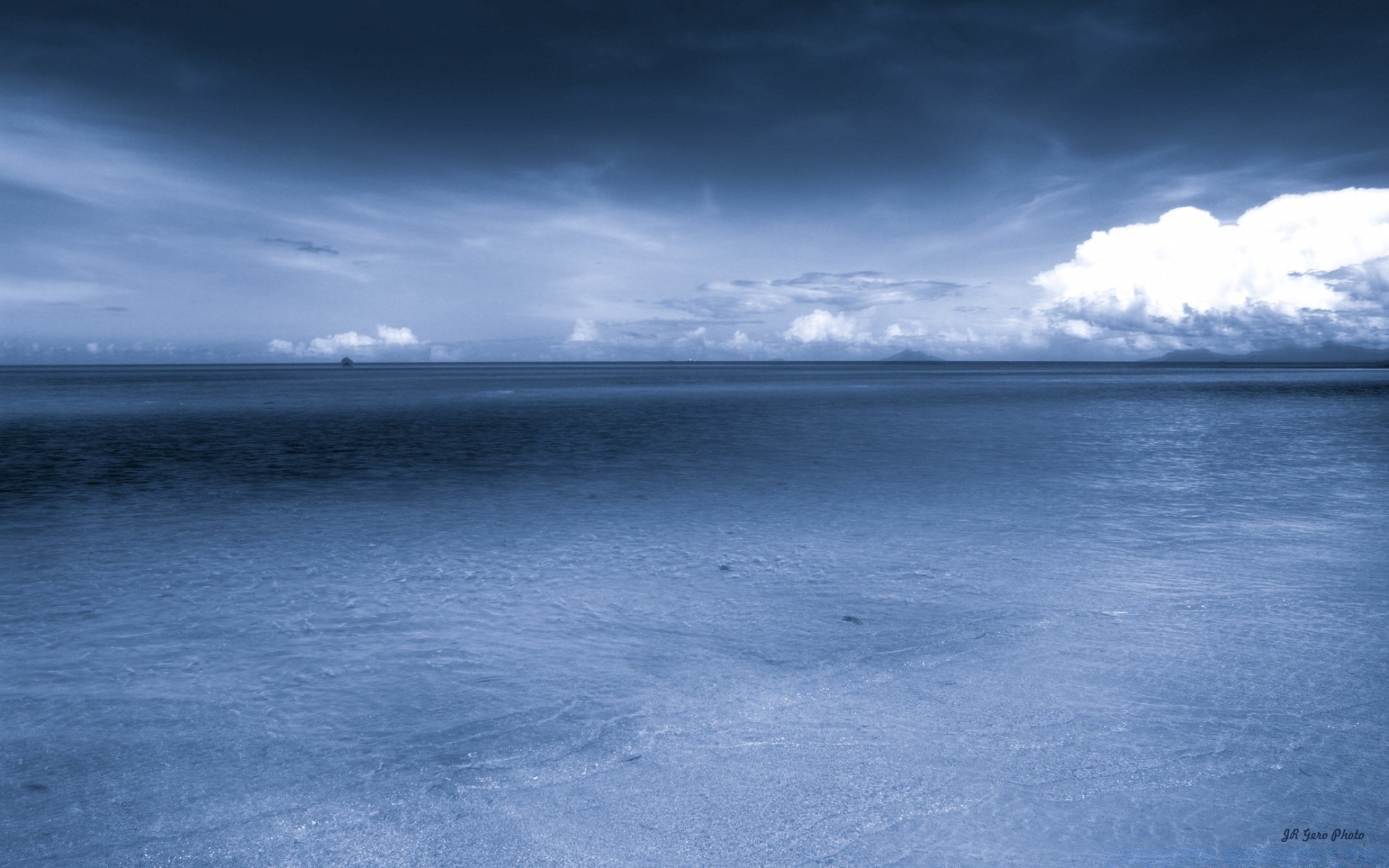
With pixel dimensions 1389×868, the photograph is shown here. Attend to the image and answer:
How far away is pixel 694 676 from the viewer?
6.18m

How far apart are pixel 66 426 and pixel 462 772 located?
1496 inches

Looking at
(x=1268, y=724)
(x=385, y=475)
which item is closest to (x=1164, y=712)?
(x=1268, y=724)

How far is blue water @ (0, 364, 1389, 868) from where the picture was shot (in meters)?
4.14

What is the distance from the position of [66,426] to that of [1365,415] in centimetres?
5528

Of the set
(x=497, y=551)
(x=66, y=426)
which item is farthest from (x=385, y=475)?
(x=66, y=426)

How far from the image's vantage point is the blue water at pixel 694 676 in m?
4.14

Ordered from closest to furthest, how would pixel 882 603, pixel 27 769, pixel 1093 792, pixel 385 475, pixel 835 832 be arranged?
pixel 835 832 < pixel 1093 792 < pixel 27 769 < pixel 882 603 < pixel 385 475

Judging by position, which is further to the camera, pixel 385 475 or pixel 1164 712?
pixel 385 475

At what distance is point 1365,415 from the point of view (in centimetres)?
3619

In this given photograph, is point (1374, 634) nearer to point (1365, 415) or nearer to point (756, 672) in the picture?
point (756, 672)

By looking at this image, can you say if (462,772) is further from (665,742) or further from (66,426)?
(66,426)

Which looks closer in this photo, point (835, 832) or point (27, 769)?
point (835, 832)

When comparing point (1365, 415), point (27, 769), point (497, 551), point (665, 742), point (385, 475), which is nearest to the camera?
point (27, 769)

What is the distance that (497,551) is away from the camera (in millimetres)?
10461
